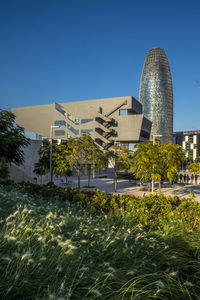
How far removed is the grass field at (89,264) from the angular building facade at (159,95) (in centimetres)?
14727

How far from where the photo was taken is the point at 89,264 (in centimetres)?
327

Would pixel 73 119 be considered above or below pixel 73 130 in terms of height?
above

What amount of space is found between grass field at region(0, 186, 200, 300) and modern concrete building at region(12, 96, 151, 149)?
65.8m

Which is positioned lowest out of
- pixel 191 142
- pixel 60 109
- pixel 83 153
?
pixel 83 153

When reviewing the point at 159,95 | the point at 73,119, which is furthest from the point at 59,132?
the point at 159,95

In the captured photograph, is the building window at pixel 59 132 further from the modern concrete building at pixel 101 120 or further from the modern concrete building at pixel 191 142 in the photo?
the modern concrete building at pixel 191 142

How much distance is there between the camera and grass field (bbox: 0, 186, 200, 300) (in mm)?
2529

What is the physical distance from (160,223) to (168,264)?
2742 millimetres

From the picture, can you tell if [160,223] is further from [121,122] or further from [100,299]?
[121,122]

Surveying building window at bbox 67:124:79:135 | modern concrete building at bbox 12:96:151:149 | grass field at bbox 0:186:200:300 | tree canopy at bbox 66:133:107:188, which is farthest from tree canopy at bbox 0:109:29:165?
building window at bbox 67:124:79:135

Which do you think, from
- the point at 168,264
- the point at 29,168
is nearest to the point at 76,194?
the point at 168,264

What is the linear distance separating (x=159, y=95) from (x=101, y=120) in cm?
8529

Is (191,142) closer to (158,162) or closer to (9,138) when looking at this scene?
(158,162)

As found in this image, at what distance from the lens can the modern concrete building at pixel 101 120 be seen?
233 ft
